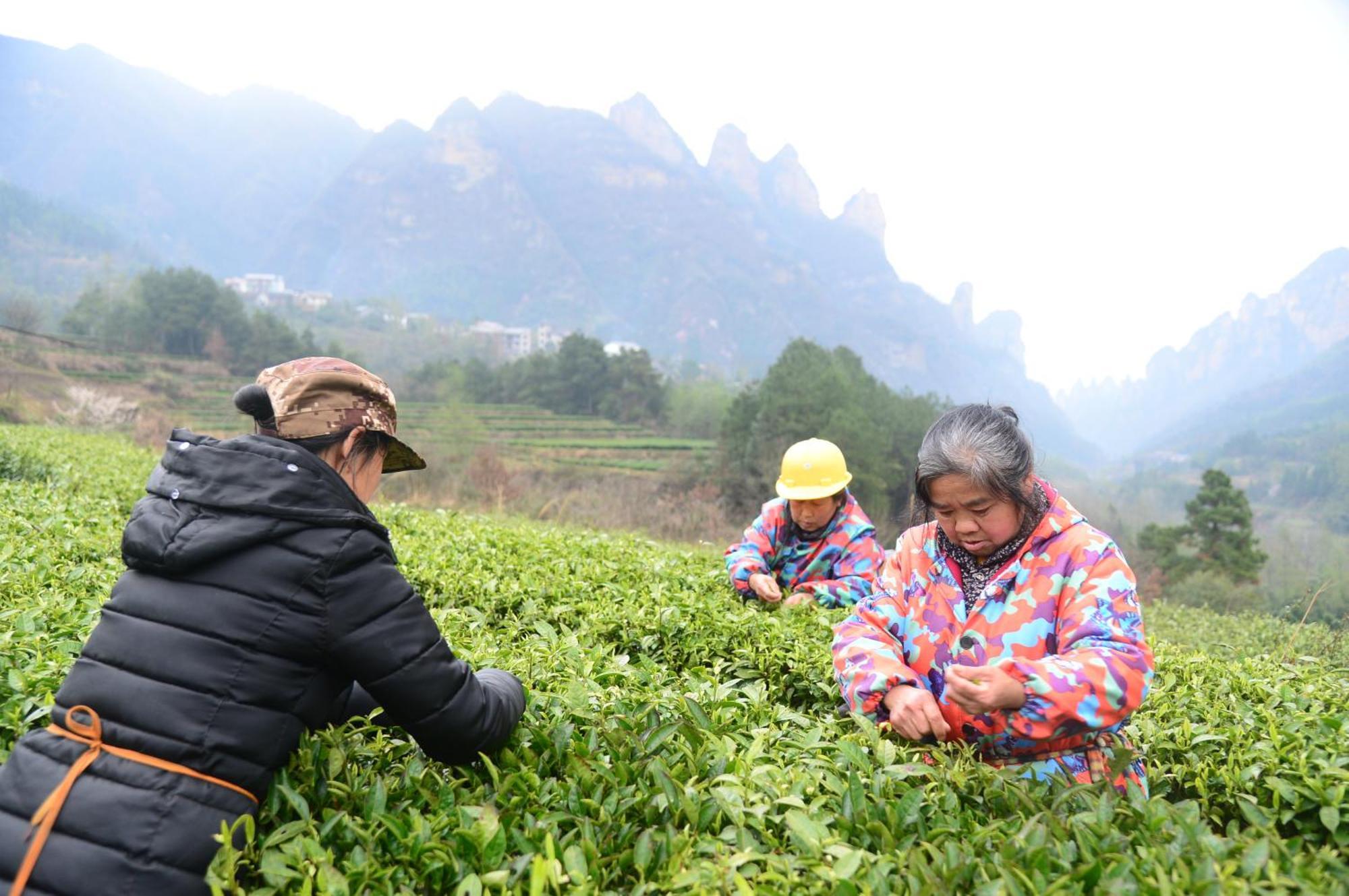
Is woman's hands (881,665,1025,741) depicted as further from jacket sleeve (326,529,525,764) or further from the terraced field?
the terraced field

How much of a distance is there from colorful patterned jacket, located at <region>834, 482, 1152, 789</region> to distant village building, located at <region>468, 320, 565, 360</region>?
7336 centimetres

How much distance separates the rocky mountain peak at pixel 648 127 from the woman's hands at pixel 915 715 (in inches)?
7865

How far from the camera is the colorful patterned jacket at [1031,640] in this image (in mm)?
1692

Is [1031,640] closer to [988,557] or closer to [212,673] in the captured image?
[988,557]

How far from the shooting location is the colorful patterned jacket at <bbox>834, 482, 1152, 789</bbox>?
1.69 m

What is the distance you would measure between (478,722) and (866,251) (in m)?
194

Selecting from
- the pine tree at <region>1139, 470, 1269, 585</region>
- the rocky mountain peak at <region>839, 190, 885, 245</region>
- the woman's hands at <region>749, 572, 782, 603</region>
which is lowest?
the pine tree at <region>1139, 470, 1269, 585</region>

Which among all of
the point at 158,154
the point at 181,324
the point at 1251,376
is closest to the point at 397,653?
the point at 181,324

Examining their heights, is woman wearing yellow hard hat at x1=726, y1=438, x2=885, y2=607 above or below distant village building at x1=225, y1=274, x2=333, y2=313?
above

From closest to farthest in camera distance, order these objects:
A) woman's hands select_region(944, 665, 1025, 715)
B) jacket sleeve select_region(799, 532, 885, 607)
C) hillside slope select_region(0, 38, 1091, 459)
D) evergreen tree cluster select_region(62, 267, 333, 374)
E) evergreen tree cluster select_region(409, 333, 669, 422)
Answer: woman's hands select_region(944, 665, 1025, 715)
jacket sleeve select_region(799, 532, 885, 607)
evergreen tree cluster select_region(62, 267, 333, 374)
evergreen tree cluster select_region(409, 333, 669, 422)
hillside slope select_region(0, 38, 1091, 459)

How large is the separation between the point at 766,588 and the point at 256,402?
2.54 m

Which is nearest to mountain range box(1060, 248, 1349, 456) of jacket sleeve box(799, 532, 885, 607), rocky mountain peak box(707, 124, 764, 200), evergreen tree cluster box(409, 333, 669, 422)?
evergreen tree cluster box(409, 333, 669, 422)

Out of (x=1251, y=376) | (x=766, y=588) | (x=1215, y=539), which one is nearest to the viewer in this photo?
(x=766, y=588)

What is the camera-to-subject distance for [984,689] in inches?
65.6
